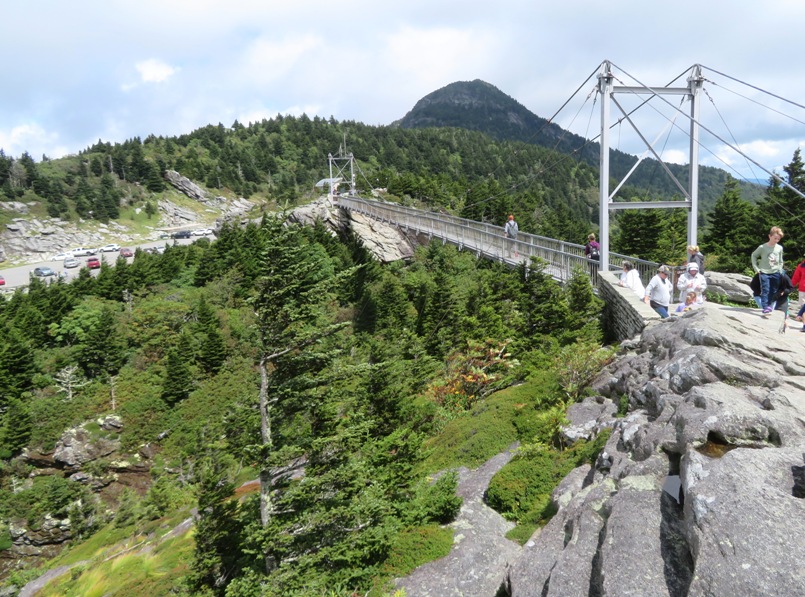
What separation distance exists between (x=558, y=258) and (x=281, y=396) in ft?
37.8

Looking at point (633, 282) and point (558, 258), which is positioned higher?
point (558, 258)

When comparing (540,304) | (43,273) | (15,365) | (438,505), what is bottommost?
(15,365)

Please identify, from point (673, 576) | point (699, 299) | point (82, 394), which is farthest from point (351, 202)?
point (673, 576)

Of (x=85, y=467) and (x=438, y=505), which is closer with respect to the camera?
(x=438, y=505)

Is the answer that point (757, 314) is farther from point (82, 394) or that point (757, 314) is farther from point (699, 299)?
point (82, 394)

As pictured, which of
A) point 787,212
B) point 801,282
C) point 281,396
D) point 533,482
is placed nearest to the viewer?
point 533,482

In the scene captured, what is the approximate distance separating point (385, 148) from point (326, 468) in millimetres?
98130

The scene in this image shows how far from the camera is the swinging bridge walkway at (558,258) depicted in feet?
38.2

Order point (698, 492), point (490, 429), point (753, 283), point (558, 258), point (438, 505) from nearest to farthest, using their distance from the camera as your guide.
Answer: point (698, 492), point (438, 505), point (753, 283), point (490, 429), point (558, 258)

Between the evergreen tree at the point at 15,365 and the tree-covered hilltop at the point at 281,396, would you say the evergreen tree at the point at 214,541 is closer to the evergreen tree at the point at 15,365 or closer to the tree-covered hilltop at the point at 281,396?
the tree-covered hilltop at the point at 281,396

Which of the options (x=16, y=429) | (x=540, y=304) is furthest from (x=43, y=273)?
(x=540, y=304)

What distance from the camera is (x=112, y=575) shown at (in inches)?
517

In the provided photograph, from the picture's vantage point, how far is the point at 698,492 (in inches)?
149

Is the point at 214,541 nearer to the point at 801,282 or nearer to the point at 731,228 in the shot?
the point at 801,282
